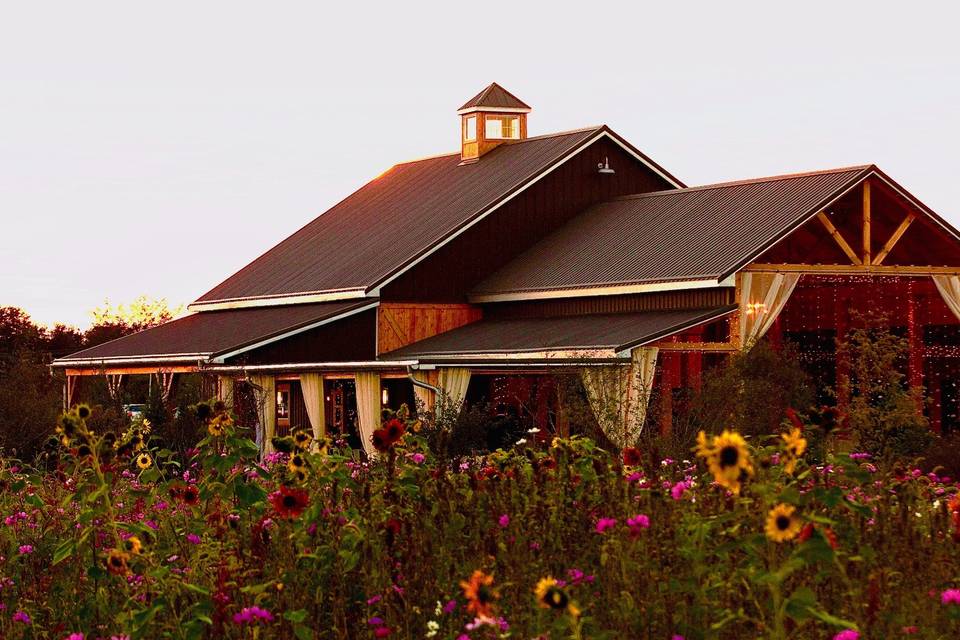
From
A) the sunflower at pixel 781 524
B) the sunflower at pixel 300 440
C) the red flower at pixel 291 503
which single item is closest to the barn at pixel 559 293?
the sunflower at pixel 300 440

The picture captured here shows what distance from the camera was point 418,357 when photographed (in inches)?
1355

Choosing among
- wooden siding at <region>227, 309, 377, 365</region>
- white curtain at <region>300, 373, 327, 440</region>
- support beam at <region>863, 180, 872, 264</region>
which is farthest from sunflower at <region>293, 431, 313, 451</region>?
wooden siding at <region>227, 309, 377, 365</region>

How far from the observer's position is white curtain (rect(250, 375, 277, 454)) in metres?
32.7

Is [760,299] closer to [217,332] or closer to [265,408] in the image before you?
[265,408]

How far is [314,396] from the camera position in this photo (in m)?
34.5

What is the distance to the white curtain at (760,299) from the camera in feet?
102

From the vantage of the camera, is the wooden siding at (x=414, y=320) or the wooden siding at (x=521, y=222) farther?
the wooden siding at (x=521, y=222)

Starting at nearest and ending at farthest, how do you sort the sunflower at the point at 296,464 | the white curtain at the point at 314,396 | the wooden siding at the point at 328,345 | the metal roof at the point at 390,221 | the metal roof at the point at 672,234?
the sunflower at the point at 296,464, the metal roof at the point at 672,234, the white curtain at the point at 314,396, the wooden siding at the point at 328,345, the metal roof at the point at 390,221

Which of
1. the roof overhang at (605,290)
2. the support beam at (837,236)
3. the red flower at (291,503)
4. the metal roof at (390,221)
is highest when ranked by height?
the metal roof at (390,221)

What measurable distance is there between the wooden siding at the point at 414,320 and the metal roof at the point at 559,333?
0.53m

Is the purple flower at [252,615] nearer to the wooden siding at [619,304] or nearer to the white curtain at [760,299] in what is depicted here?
the white curtain at [760,299]

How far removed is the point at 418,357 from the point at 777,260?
782cm

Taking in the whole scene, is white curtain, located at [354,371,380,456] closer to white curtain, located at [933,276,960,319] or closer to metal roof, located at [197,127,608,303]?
metal roof, located at [197,127,608,303]

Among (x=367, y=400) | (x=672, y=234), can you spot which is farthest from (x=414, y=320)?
(x=672, y=234)
